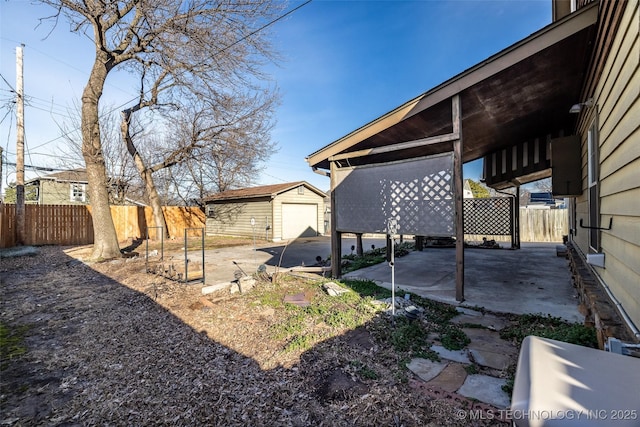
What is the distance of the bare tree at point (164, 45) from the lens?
7.32m

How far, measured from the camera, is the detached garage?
50.1 feet

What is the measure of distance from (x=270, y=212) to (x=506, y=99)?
12094 mm

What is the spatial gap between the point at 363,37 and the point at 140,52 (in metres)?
6.89

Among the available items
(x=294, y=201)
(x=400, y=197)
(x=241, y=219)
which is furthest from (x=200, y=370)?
(x=241, y=219)

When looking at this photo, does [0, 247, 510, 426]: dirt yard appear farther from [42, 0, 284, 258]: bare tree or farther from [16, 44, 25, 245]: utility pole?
[16, 44, 25, 245]: utility pole

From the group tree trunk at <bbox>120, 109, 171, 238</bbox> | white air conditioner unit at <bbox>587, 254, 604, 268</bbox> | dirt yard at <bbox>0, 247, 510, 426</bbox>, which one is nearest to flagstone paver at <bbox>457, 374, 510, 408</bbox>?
dirt yard at <bbox>0, 247, 510, 426</bbox>

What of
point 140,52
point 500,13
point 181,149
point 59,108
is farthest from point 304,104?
point 59,108

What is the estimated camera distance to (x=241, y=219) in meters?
17.1

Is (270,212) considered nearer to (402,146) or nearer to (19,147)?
(19,147)

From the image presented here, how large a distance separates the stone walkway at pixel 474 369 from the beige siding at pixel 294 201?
12591 millimetres

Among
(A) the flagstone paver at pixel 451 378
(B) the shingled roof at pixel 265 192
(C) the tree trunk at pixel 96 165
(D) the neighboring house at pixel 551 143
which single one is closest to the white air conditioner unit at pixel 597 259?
(D) the neighboring house at pixel 551 143

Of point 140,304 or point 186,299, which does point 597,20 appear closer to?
point 186,299

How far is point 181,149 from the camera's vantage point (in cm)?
1329

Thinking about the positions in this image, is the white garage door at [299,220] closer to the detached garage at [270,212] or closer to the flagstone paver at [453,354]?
the detached garage at [270,212]
